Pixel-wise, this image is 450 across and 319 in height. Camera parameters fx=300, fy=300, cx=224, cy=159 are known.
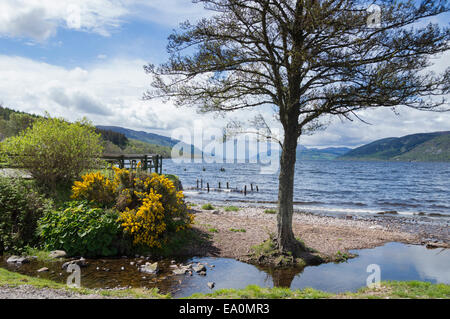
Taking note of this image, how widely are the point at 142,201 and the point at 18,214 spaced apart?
4.42 m

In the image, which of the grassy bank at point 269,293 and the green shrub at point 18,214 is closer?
the grassy bank at point 269,293

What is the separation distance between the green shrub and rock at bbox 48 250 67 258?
1.13 meters

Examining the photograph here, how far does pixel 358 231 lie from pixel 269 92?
10758mm

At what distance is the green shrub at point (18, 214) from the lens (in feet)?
34.0

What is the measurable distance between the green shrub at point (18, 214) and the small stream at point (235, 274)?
1071 mm

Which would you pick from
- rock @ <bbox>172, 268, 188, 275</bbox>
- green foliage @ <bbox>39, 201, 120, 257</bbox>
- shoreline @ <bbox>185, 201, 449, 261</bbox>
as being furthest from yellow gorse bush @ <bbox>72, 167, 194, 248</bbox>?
rock @ <bbox>172, 268, 188, 275</bbox>

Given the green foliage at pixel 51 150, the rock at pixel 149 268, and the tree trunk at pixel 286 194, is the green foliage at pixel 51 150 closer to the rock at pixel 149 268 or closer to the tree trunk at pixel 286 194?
the rock at pixel 149 268

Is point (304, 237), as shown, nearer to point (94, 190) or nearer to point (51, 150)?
point (94, 190)

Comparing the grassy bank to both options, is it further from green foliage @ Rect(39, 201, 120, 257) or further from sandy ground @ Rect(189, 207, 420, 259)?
sandy ground @ Rect(189, 207, 420, 259)

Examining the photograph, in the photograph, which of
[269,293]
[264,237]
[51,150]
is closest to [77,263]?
[51,150]

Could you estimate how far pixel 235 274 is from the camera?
941 cm

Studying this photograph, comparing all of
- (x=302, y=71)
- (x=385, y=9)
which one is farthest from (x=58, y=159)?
(x=385, y=9)

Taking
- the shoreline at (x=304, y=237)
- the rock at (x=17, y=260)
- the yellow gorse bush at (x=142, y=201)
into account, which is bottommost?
the shoreline at (x=304, y=237)

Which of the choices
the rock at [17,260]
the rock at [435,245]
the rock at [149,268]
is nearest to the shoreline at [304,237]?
the rock at [435,245]
